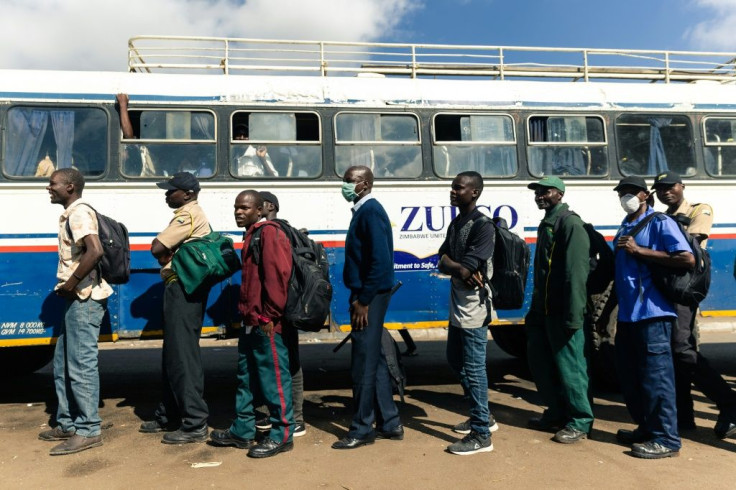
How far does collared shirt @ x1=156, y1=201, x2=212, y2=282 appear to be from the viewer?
505 cm

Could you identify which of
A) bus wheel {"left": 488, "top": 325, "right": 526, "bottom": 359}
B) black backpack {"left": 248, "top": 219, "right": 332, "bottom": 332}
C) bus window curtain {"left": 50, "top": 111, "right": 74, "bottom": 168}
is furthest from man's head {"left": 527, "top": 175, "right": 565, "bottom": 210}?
bus window curtain {"left": 50, "top": 111, "right": 74, "bottom": 168}

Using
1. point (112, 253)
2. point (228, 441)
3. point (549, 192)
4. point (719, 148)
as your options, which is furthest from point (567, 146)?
point (112, 253)

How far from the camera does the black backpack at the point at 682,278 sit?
15.1 feet

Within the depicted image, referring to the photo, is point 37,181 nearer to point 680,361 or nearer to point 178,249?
point 178,249

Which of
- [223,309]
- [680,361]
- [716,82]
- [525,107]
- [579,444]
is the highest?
[716,82]

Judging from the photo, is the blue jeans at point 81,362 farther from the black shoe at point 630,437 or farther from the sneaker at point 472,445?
the black shoe at point 630,437

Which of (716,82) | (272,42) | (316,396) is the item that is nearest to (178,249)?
(316,396)

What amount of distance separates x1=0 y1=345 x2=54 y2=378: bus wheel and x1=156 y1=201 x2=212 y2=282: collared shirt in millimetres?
3277

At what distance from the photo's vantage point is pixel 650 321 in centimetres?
466

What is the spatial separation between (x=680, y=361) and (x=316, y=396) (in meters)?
3.59

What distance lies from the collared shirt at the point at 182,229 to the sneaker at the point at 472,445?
8.68 feet

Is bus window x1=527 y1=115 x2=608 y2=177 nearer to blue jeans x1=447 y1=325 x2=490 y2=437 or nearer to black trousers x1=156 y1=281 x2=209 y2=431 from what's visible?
blue jeans x1=447 y1=325 x2=490 y2=437

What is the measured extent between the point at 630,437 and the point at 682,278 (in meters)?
1.36

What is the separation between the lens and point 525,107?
6.94m
